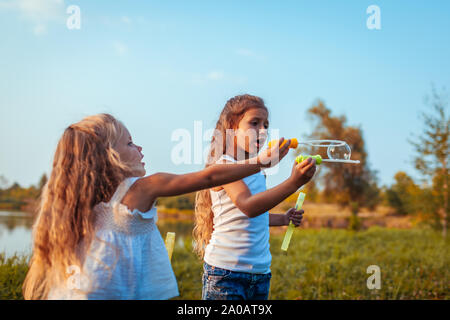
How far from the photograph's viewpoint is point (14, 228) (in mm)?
7883

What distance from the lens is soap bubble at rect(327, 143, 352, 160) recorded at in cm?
257

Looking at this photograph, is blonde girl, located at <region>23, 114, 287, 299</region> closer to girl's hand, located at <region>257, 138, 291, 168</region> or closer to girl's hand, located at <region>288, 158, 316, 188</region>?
girl's hand, located at <region>257, 138, 291, 168</region>

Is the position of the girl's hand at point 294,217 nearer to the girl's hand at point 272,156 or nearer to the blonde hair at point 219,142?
the blonde hair at point 219,142

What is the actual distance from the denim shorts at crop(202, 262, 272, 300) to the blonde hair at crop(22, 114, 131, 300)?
72cm

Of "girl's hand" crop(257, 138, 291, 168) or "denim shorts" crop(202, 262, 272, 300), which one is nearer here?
"girl's hand" crop(257, 138, 291, 168)

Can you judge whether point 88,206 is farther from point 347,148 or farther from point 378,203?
point 378,203

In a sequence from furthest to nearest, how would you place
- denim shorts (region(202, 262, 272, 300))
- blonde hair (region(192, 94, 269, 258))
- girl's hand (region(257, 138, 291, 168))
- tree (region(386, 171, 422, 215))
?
tree (region(386, 171, 422, 215)) < blonde hair (region(192, 94, 269, 258)) < denim shorts (region(202, 262, 272, 300)) < girl's hand (region(257, 138, 291, 168))

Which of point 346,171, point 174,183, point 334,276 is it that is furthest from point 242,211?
point 346,171

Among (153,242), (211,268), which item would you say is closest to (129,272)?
(153,242)

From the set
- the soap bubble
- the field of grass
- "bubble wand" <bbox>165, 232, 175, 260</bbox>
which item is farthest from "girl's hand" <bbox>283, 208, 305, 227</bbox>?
the field of grass

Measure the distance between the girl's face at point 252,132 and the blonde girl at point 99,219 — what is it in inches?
19.6

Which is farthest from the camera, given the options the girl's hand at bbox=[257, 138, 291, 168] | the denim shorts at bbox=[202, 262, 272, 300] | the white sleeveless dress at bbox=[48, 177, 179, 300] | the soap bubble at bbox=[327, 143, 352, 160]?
the soap bubble at bbox=[327, 143, 352, 160]

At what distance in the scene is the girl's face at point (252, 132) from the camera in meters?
2.32

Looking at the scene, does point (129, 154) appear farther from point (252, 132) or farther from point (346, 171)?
point (346, 171)
